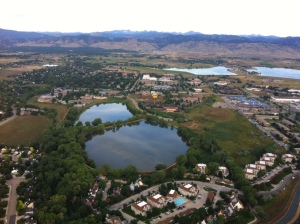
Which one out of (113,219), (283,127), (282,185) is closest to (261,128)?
(283,127)

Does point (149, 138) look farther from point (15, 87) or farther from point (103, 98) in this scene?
point (15, 87)

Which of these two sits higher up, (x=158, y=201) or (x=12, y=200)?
(x=158, y=201)

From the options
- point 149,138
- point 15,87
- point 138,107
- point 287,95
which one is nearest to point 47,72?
point 15,87

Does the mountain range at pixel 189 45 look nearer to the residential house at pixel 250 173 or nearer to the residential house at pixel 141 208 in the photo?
the residential house at pixel 250 173

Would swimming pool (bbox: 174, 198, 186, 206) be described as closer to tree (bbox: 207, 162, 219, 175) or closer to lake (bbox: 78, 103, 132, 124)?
tree (bbox: 207, 162, 219, 175)

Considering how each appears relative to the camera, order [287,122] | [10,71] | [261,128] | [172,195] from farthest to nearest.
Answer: [10,71]
[287,122]
[261,128]
[172,195]

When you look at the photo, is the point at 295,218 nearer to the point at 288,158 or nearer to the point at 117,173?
the point at 288,158

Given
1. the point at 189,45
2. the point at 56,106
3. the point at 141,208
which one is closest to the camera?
the point at 141,208
